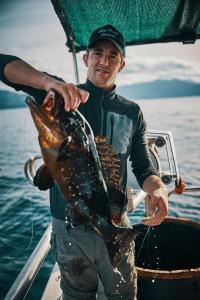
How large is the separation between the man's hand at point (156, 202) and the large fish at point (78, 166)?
289 mm

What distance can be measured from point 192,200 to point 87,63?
17277mm

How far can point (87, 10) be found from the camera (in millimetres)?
4262

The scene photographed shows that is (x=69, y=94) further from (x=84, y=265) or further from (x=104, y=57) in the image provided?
(x=84, y=265)

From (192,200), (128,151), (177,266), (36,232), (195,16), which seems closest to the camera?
(128,151)

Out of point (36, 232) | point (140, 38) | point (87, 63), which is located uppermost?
point (140, 38)

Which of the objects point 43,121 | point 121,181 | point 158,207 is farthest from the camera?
point 121,181

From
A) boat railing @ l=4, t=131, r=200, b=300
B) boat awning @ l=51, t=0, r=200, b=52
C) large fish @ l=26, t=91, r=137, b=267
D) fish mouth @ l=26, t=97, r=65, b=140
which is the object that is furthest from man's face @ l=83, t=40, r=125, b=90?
fish mouth @ l=26, t=97, r=65, b=140

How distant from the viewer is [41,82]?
7.97ft

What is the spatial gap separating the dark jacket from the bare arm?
1116 millimetres

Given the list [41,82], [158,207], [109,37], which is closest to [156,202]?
[158,207]

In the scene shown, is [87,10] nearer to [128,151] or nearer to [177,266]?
[128,151]

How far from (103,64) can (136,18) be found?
1.41 meters

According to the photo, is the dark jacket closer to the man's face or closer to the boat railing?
the man's face

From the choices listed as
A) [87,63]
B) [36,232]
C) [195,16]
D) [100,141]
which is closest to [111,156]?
[100,141]
